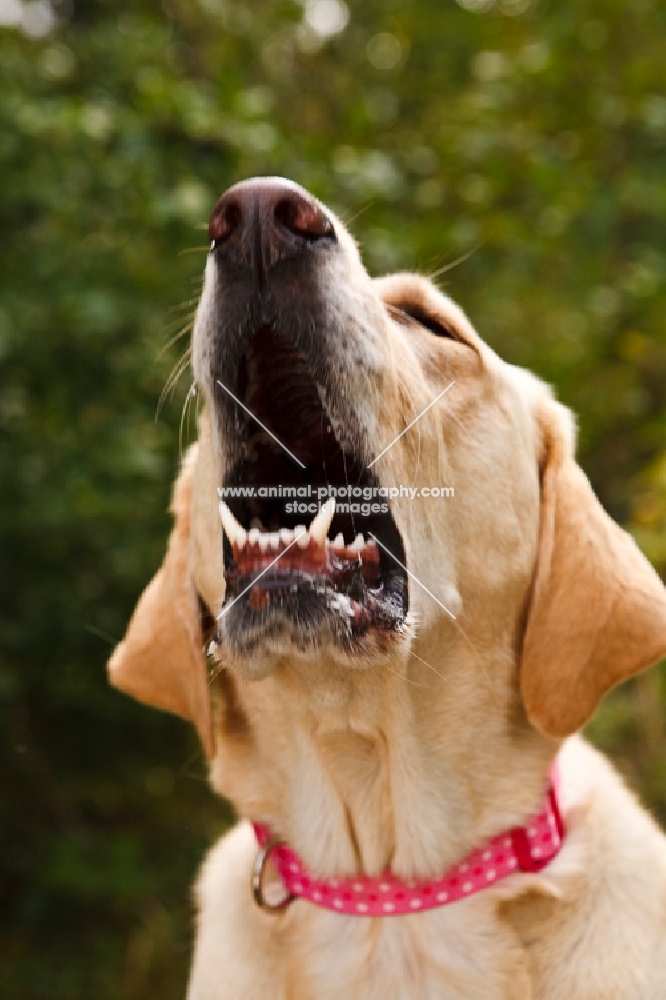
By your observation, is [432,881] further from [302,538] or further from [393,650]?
[302,538]

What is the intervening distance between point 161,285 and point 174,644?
2.39 meters

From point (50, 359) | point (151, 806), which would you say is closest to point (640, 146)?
point (50, 359)

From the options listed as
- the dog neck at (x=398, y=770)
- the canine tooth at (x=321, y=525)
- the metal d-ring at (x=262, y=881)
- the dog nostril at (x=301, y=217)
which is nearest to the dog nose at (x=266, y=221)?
the dog nostril at (x=301, y=217)

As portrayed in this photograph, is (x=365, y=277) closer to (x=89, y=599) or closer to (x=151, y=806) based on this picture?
(x=89, y=599)

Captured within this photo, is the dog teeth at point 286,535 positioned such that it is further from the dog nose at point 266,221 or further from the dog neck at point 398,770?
the dog nose at point 266,221

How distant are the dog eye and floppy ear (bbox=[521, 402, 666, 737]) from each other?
1.96ft

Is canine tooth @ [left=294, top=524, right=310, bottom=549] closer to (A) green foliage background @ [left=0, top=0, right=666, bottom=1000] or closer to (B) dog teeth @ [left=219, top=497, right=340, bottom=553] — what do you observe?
(B) dog teeth @ [left=219, top=497, right=340, bottom=553]

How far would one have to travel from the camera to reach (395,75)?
7.44 meters

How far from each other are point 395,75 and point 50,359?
161 inches

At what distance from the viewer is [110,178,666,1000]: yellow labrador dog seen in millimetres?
2203

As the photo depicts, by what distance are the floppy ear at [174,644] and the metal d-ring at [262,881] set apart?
299 mm

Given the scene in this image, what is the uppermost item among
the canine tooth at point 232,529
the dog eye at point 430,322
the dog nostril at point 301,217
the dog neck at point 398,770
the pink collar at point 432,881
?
the dog nostril at point 301,217

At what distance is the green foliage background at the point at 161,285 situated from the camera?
4.52 m

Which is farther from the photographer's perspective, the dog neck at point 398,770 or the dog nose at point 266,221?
the dog neck at point 398,770
